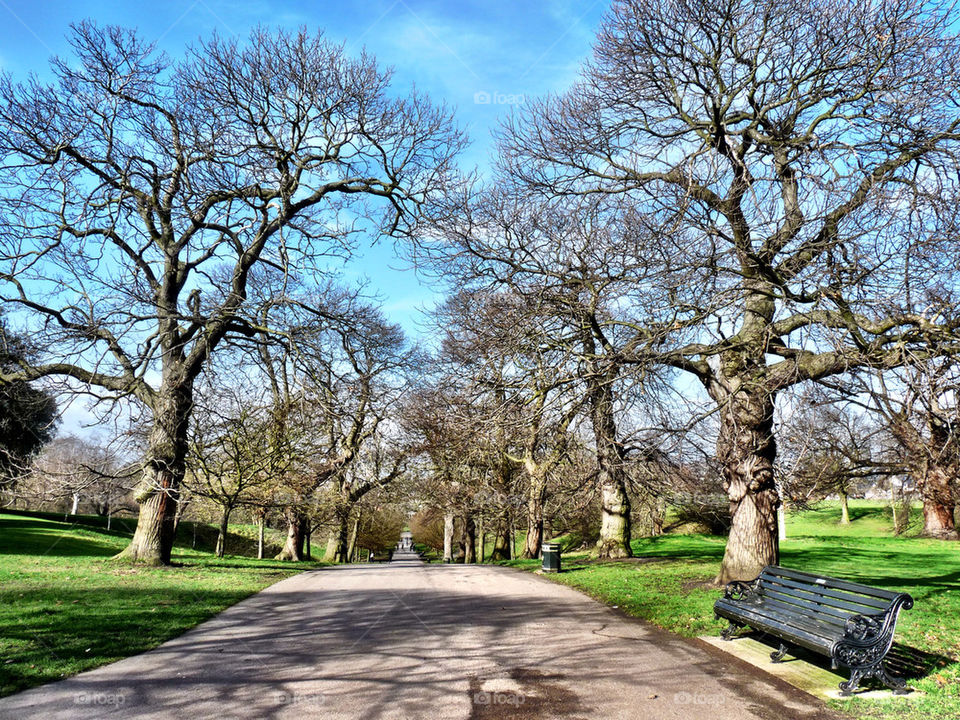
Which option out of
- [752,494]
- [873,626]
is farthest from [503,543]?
[873,626]

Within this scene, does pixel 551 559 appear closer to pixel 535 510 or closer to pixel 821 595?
pixel 535 510

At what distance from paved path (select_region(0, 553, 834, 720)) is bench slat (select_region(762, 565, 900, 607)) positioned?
1.41 m

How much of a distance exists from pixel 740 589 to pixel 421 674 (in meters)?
4.91

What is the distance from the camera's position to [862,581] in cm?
1292

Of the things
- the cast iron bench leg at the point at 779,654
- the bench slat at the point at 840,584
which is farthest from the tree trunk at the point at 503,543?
the cast iron bench leg at the point at 779,654

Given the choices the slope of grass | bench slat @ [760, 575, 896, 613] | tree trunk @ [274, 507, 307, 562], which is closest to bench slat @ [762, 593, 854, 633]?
bench slat @ [760, 575, 896, 613]

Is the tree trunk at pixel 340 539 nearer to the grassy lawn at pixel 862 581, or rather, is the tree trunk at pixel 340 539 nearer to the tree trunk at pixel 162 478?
the grassy lawn at pixel 862 581

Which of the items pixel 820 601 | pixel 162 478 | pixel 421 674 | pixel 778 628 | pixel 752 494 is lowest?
pixel 421 674

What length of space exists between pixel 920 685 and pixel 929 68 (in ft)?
26.1

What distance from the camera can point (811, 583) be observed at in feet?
25.1

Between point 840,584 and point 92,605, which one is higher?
point 840,584

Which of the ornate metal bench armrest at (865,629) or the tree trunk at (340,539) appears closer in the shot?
the ornate metal bench armrest at (865,629)

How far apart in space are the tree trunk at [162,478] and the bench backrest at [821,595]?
44.0ft

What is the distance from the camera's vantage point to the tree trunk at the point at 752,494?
11297 millimetres
